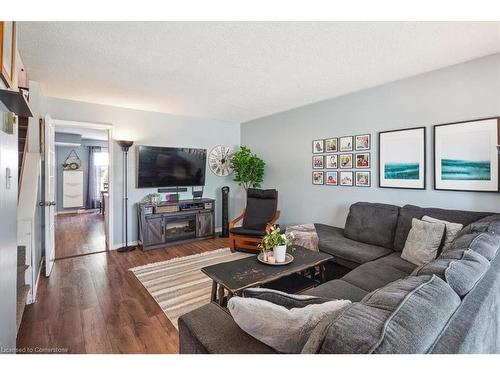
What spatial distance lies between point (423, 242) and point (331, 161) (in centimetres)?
175

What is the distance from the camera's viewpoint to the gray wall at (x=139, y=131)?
148 inches

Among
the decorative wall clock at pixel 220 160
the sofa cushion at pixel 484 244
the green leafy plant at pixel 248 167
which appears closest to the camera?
the sofa cushion at pixel 484 244

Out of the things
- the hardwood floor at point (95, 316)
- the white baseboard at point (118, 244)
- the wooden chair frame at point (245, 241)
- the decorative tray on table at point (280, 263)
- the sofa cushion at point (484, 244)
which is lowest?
the hardwood floor at point (95, 316)

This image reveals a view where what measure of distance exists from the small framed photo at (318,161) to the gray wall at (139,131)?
2104 mm

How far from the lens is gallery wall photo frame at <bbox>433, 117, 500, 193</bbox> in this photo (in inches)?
90.4

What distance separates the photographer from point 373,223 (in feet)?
9.39

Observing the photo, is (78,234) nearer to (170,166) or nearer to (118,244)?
(118,244)

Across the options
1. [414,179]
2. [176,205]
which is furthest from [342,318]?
[176,205]

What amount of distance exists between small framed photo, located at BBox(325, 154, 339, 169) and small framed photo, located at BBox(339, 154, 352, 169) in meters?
0.08

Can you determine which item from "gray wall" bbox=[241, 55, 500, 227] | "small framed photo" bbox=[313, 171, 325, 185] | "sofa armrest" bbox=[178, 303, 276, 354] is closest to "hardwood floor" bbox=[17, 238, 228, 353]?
"sofa armrest" bbox=[178, 303, 276, 354]

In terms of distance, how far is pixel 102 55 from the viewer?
2271 millimetres

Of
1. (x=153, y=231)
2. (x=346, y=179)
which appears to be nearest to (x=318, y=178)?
(x=346, y=179)

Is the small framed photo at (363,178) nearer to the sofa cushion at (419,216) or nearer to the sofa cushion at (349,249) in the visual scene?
the sofa cushion at (419,216)

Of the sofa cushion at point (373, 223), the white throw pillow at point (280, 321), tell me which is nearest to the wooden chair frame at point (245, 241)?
the sofa cushion at point (373, 223)
